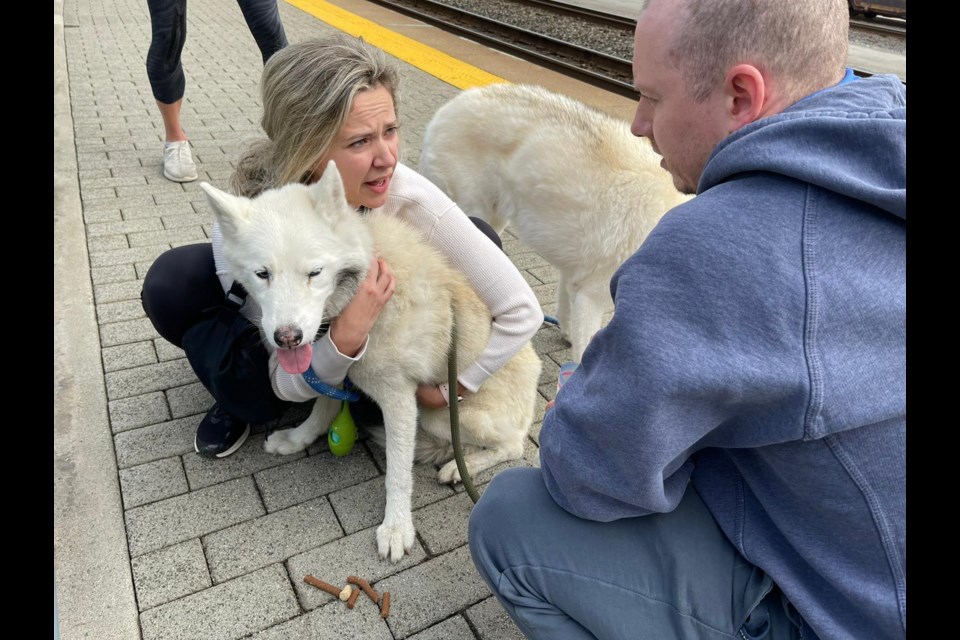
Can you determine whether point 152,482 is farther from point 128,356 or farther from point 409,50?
point 409,50

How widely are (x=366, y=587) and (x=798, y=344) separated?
63.9 inches

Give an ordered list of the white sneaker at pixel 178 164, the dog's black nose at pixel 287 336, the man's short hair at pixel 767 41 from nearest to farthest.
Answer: the man's short hair at pixel 767 41 → the dog's black nose at pixel 287 336 → the white sneaker at pixel 178 164

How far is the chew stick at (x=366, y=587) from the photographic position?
2.06m

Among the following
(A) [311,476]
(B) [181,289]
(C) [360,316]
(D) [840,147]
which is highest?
(D) [840,147]

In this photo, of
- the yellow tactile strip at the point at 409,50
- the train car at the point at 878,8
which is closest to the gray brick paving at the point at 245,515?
the yellow tactile strip at the point at 409,50

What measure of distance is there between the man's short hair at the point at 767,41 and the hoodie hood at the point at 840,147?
0.11 m

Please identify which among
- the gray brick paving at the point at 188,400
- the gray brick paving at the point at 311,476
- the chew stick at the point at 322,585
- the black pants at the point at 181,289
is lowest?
the gray brick paving at the point at 311,476

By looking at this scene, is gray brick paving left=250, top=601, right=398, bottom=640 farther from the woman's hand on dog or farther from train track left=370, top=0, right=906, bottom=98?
train track left=370, top=0, right=906, bottom=98

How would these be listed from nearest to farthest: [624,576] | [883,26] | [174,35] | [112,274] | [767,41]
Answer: [767,41], [624,576], [112,274], [174,35], [883,26]

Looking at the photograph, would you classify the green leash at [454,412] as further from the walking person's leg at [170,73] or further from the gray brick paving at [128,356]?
the walking person's leg at [170,73]

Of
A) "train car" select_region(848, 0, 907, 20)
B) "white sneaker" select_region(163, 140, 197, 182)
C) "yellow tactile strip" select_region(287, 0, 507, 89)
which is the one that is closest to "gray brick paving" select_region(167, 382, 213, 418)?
"white sneaker" select_region(163, 140, 197, 182)

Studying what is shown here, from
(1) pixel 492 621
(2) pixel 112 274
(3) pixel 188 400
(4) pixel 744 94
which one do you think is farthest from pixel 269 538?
(2) pixel 112 274

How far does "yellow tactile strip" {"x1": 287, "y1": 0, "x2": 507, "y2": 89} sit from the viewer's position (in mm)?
8406

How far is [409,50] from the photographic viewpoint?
9.77 metres
